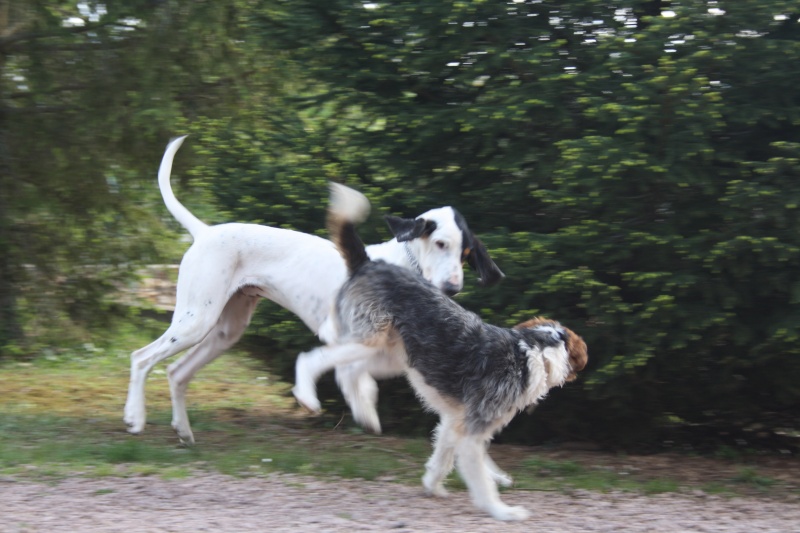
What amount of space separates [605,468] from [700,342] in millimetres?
1185

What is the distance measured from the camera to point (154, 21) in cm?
851

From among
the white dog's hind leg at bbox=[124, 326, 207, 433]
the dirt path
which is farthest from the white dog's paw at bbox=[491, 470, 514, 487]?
the white dog's hind leg at bbox=[124, 326, 207, 433]

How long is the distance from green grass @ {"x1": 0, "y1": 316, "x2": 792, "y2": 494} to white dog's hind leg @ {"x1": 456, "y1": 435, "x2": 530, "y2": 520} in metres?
0.83

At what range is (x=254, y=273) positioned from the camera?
6660 millimetres

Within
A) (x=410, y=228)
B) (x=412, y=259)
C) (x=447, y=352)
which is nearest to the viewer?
(x=447, y=352)

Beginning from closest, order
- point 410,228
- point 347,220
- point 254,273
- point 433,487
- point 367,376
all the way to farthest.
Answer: point 347,220
point 367,376
point 433,487
point 410,228
point 254,273

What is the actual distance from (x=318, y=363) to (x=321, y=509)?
2.65ft

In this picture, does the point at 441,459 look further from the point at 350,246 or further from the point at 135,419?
the point at 135,419

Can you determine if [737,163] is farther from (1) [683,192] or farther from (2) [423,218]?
(2) [423,218]

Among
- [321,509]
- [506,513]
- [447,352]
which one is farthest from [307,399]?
[506,513]

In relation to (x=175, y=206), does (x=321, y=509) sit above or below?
below

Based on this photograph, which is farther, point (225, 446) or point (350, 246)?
point (225, 446)

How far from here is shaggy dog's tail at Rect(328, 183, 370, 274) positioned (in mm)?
5324

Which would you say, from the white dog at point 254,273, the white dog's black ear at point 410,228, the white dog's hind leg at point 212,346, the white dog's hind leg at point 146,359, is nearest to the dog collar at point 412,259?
the white dog at point 254,273
